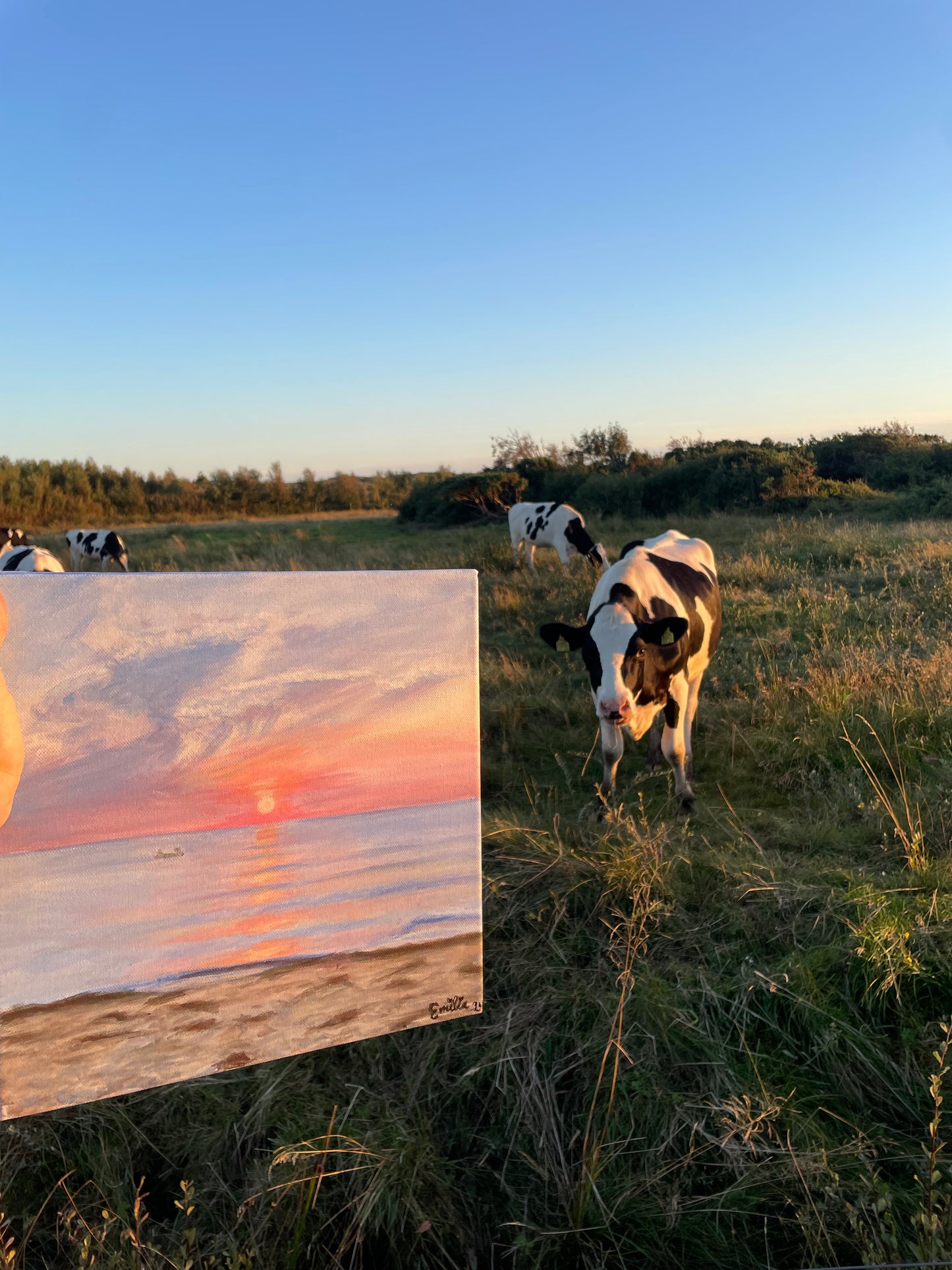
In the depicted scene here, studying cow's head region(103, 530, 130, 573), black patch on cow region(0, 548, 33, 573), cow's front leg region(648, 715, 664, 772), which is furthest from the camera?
cow's head region(103, 530, 130, 573)

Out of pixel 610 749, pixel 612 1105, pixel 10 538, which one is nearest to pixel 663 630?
pixel 610 749

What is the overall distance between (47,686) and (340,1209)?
161 centimetres

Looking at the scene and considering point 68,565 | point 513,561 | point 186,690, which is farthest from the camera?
point 68,565

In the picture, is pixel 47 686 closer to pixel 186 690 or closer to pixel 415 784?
pixel 186 690

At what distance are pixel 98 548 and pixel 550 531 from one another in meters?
10.1

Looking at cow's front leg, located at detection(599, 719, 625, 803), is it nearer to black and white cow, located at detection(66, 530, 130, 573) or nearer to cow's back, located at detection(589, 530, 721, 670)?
cow's back, located at detection(589, 530, 721, 670)

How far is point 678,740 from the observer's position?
4.88 m

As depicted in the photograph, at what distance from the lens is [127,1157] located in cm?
240

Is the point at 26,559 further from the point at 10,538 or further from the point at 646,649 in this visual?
the point at 646,649

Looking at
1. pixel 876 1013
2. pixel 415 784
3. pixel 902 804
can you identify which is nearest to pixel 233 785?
pixel 415 784

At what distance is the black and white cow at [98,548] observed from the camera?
16.8 m

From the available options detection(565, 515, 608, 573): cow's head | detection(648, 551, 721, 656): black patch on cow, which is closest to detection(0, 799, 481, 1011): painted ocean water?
detection(648, 551, 721, 656): black patch on cow
